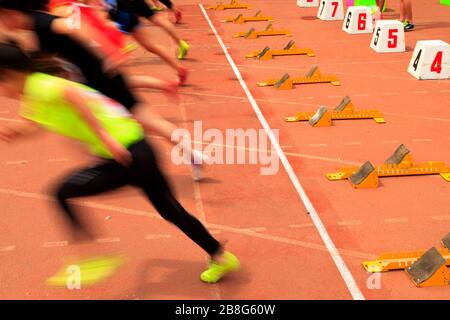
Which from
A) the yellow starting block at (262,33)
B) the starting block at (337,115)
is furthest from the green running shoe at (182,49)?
the starting block at (337,115)

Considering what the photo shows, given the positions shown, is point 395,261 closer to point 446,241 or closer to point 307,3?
point 446,241

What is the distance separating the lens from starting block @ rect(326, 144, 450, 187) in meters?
4.93

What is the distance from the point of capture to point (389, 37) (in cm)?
941

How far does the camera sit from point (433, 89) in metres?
7.47

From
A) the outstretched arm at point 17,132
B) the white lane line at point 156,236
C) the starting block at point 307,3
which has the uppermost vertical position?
the outstretched arm at point 17,132

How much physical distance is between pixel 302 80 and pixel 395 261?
4.79 meters

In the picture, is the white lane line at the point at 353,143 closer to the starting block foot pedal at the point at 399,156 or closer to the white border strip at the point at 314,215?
the starting block foot pedal at the point at 399,156

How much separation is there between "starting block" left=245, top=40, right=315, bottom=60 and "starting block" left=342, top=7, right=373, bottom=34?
1.95 m

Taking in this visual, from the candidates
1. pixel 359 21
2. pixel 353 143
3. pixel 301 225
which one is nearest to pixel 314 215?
pixel 301 225

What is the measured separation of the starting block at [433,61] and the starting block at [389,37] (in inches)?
61.2

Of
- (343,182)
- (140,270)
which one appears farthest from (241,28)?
(140,270)

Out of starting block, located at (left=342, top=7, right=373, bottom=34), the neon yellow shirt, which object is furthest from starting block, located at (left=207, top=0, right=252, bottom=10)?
the neon yellow shirt

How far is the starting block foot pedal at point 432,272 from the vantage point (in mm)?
3385
